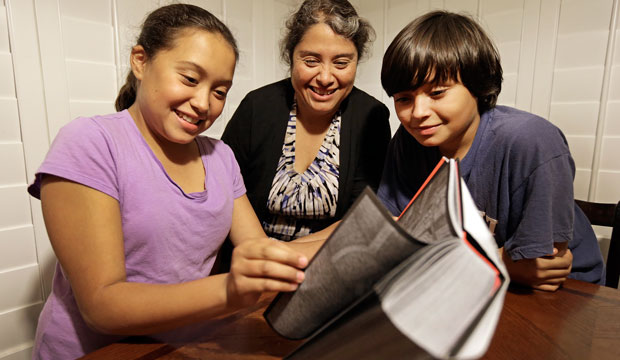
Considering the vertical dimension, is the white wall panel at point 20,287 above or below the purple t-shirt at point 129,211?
below

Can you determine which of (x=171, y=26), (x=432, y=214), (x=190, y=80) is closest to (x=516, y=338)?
(x=432, y=214)

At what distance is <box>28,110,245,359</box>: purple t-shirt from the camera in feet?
2.28

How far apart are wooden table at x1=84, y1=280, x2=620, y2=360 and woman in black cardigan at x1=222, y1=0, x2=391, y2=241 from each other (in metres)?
0.67

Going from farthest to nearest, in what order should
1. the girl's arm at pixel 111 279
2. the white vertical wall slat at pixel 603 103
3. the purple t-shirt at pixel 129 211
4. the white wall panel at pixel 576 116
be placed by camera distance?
the white wall panel at pixel 576 116, the white vertical wall slat at pixel 603 103, the purple t-shirt at pixel 129 211, the girl's arm at pixel 111 279

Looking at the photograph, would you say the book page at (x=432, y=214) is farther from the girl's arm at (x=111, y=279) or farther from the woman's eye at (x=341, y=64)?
the woman's eye at (x=341, y=64)

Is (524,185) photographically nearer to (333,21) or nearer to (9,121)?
(333,21)

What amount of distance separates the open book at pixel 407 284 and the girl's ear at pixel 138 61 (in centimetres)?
68

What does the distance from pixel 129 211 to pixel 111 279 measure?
6.1 inches

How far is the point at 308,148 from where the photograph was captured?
1.47 m

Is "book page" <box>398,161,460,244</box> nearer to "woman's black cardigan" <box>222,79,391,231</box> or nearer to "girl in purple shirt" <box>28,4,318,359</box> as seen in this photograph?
"girl in purple shirt" <box>28,4,318,359</box>

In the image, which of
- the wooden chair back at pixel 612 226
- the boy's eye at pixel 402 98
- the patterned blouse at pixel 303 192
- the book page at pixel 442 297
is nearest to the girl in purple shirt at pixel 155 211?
the book page at pixel 442 297

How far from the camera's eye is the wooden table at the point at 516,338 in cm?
58

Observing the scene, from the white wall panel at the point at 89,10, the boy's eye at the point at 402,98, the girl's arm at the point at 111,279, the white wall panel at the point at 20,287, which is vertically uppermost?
the white wall panel at the point at 89,10

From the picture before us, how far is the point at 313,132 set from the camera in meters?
1.49
